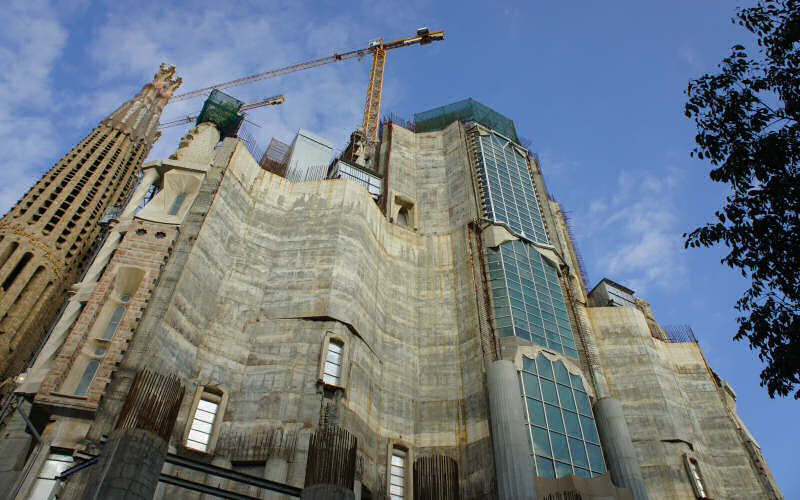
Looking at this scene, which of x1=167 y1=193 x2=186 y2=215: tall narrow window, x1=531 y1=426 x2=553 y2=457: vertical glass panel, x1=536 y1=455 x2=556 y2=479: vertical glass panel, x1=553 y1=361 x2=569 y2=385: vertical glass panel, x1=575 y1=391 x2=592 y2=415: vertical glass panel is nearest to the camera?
x1=536 y1=455 x2=556 y2=479: vertical glass panel

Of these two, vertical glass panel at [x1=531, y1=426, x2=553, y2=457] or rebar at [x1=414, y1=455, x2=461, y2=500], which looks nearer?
rebar at [x1=414, y1=455, x2=461, y2=500]

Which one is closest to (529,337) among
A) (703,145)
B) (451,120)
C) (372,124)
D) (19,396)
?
(703,145)

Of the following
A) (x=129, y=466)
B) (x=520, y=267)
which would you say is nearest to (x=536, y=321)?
(x=520, y=267)

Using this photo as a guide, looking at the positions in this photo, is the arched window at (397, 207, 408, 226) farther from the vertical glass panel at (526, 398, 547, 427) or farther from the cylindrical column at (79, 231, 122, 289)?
the cylindrical column at (79, 231, 122, 289)

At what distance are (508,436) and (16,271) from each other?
59677 mm

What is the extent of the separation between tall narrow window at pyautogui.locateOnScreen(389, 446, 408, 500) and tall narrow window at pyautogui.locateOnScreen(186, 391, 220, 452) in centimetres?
876

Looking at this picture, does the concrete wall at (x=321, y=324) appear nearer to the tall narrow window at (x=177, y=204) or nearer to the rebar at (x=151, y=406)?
the tall narrow window at (x=177, y=204)

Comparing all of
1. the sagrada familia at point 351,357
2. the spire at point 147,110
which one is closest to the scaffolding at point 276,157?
the sagrada familia at point 351,357

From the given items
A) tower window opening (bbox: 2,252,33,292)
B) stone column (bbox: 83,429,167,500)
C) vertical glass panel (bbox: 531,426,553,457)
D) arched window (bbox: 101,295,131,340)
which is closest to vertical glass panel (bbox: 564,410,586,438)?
vertical glass panel (bbox: 531,426,553,457)

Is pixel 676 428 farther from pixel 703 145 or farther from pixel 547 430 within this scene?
pixel 703 145

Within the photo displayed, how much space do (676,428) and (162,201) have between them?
32.3 m

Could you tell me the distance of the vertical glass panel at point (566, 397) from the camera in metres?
30.7

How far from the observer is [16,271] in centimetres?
6388

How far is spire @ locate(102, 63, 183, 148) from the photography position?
97312 millimetres
